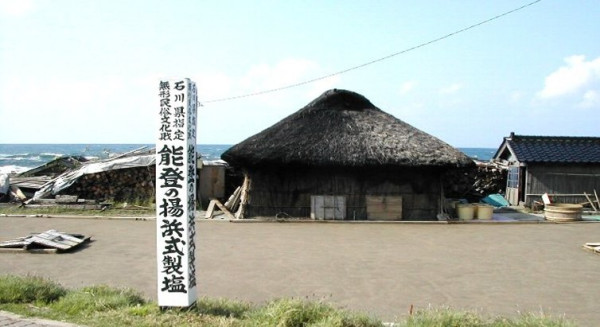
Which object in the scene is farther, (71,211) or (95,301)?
(71,211)

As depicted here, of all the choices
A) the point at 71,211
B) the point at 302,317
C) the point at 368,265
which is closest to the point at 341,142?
the point at 368,265

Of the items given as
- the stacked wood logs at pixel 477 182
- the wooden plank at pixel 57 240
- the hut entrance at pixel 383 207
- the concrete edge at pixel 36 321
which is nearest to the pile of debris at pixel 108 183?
the wooden plank at pixel 57 240

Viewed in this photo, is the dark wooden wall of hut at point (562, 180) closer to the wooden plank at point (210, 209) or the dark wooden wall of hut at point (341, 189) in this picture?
the dark wooden wall of hut at point (341, 189)

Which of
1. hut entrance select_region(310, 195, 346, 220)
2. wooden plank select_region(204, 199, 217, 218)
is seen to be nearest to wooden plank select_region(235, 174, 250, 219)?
wooden plank select_region(204, 199, 217, 218)

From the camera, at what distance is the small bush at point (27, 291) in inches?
245

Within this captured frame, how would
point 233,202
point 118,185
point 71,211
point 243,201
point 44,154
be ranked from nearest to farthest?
1. point 243,201
2. point 71,211
3. point 233,202
4. point 118,185
5. point 44,154

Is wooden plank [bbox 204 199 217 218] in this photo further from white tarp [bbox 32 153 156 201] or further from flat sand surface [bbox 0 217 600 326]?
white tarp [bbox 32 153 156 201]

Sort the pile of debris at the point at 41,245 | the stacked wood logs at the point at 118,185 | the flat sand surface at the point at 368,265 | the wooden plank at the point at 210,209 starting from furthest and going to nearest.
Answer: the stacked wood logs at the point at 118,185 < the wooden plank at the point at 210,209 < the pile of debris at the point at 41,245 < the flat sand surface at the point at 368,265

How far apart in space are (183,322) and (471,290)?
479 centimetres

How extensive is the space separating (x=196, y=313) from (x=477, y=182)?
763 inches

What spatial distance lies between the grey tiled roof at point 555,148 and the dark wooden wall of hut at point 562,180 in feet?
0.94

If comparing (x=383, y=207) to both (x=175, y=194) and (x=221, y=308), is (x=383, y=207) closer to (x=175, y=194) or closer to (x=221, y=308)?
(x=221, y=308)

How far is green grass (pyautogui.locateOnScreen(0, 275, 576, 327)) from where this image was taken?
17.2ft

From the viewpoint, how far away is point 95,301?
19.6 ft
